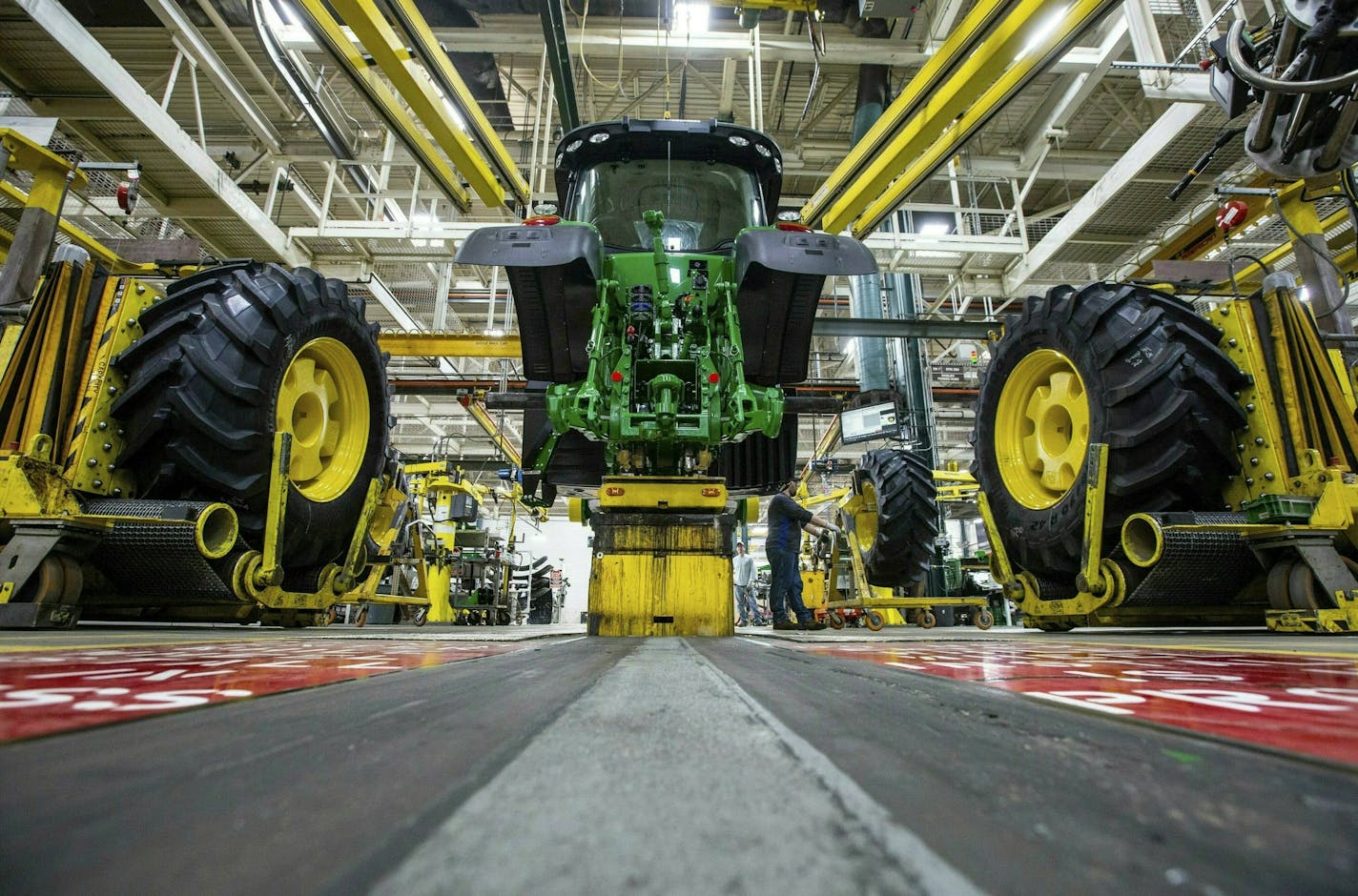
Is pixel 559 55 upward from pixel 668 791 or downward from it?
upward

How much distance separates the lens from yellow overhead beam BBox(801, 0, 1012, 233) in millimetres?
4312

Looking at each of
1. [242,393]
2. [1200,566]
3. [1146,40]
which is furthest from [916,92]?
[242,393]

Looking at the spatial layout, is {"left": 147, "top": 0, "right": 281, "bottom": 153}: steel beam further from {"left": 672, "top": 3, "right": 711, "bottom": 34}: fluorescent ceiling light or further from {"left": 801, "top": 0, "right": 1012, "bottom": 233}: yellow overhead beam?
{"left": 801, "top": 0, "right": 1012, "bottom": 233}: yellow overhead beam

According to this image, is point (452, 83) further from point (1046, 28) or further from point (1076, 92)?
point (1076, 92)

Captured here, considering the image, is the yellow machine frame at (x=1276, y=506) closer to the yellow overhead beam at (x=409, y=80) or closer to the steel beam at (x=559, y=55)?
the steel beam at (x=559, y=55)

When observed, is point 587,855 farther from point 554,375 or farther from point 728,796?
point 554,375

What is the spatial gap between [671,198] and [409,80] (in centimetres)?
237

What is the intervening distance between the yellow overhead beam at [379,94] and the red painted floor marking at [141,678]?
4.62 m

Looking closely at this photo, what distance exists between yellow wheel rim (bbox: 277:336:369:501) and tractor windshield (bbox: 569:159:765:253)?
183cm

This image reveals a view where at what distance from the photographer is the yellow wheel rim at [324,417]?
3.22m

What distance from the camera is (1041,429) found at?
3512 millimetres

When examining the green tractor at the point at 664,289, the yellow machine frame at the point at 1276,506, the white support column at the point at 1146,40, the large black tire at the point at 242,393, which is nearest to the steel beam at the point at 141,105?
the large black tire at the point at 242,393

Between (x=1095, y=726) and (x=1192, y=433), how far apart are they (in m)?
2.80

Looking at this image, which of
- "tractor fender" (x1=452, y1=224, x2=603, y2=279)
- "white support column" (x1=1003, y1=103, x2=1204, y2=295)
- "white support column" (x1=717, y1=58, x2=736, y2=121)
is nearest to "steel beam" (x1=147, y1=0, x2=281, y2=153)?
"white support column" (x1=717, y1=58, x2=736, y2=121)
